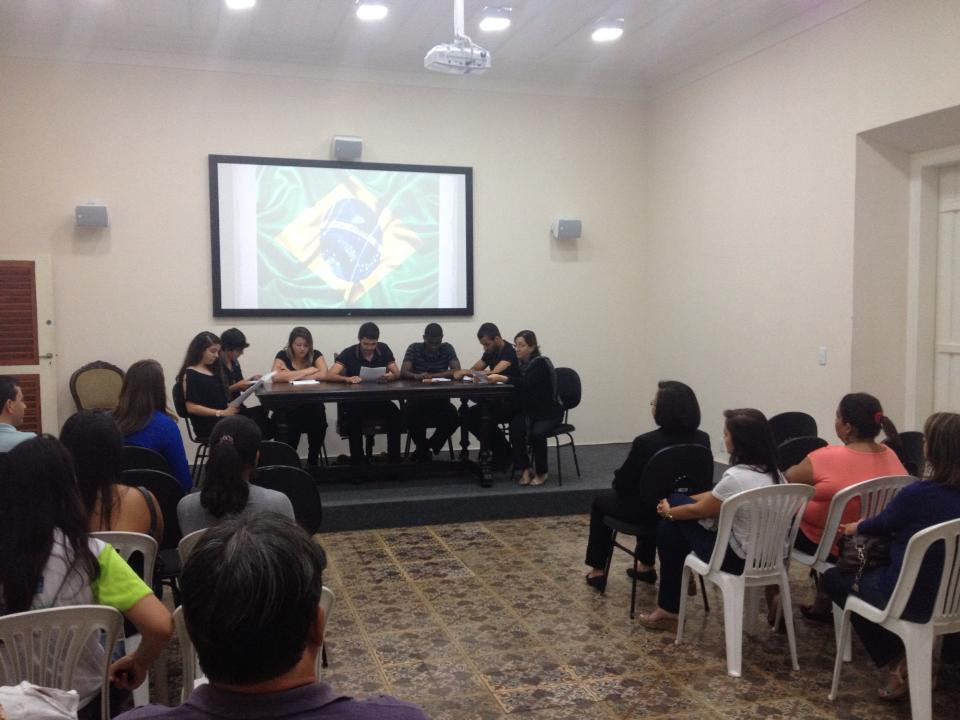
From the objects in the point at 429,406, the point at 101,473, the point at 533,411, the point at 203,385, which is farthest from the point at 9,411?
the point at 429,406

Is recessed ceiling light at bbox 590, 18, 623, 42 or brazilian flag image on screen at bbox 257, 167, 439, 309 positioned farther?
brazilian flag image on screen at bbox 257, 167, 439, 309

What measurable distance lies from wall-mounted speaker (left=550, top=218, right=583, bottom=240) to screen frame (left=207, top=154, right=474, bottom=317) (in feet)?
2.64

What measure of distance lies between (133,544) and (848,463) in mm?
2676

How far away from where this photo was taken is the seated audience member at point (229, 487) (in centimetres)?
278

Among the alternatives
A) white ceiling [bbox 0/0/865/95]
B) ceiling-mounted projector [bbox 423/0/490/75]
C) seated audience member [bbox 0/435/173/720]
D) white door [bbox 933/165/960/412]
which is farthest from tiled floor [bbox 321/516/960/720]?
white ceiling [bbox 0/0/865/95]

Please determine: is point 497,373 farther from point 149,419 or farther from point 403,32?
point 149,419

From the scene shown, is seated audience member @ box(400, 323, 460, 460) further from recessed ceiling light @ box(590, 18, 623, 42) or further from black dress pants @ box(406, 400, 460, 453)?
recessed ceiling light @ box(590, 18, 623, 42)

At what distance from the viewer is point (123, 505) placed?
2668 millimetres

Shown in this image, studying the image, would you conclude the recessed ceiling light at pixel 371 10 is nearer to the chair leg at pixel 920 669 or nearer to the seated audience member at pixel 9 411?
the seated audience member at pixel 9 411

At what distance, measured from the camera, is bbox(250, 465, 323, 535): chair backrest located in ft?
11.1

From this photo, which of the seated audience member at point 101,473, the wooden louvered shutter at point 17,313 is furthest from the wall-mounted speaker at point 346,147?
the seated audience member at point 101,473

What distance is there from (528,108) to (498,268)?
59.6 inches

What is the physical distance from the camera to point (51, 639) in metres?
1.91

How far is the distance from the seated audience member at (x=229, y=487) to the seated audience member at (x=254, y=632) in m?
1.70
